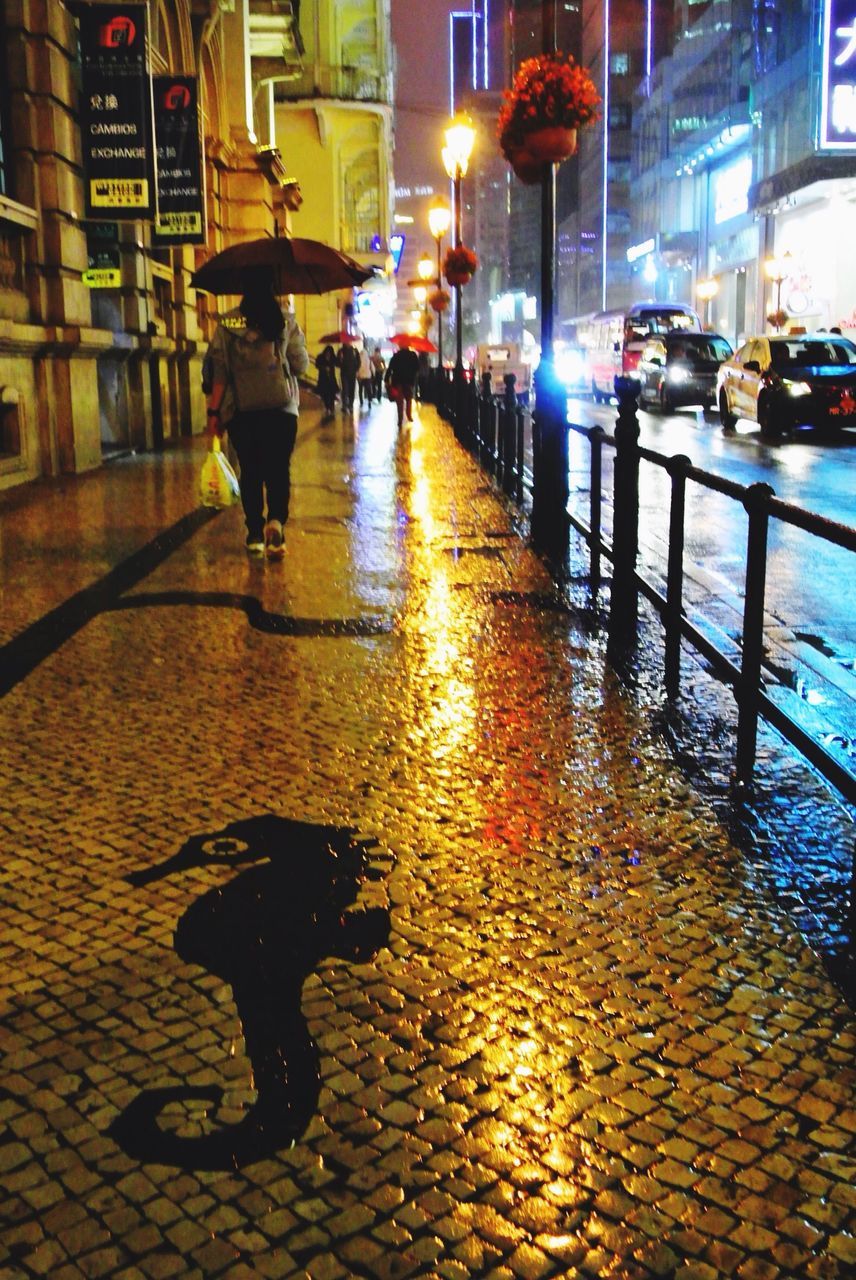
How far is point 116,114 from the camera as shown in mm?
16281

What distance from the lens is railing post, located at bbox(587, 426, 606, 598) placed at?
8234 millimetres

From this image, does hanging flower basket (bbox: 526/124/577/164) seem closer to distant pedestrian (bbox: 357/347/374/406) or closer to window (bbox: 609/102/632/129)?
distant pedestrian (bbox: 357/347/374/406)

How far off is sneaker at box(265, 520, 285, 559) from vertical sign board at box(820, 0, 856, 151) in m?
37.6

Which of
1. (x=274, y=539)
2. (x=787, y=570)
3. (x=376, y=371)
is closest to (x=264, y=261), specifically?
(x=274, y=539)

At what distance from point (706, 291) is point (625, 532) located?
6473 cm

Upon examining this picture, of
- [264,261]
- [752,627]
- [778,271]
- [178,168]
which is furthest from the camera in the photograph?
[778,271]

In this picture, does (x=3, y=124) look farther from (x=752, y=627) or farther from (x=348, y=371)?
(x=348, y=371)

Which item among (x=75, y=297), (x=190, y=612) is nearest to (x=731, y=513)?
(x=190, y=612)

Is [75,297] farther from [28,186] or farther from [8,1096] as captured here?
[8,1096]

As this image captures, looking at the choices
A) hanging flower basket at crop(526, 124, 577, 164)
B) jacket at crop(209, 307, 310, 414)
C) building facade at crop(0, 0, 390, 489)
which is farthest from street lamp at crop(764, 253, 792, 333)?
jacket at crop(209, 307, 310, 414)

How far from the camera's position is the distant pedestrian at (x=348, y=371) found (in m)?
36.4

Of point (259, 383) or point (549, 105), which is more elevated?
point (549, 105)

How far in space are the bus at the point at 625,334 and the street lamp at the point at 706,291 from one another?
65.7 ft

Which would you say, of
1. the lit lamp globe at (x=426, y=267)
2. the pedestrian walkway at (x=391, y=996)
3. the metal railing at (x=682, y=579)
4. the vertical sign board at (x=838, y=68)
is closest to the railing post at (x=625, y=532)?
the metal railing at (x=682, y=579)
